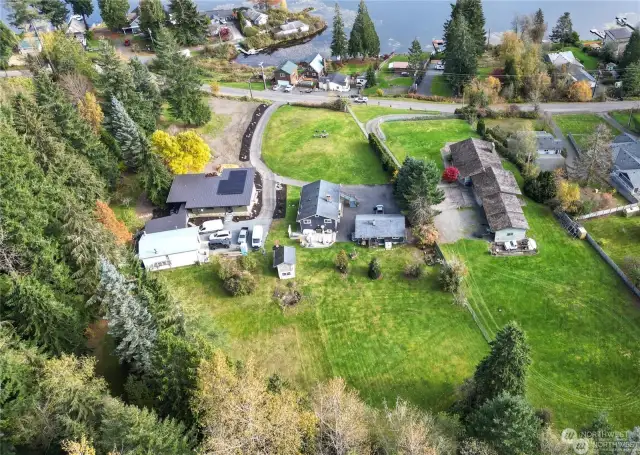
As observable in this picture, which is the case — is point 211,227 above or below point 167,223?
below

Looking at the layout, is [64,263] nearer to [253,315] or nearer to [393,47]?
[253,315]

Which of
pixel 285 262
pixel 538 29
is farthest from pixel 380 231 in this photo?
pixel 538 29

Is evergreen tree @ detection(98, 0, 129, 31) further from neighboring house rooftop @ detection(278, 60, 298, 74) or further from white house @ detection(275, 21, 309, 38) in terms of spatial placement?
neighboring house rooftop @ detection(278, 60, 298, 74)

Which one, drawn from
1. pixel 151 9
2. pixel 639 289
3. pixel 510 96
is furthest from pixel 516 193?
pixel 151 9

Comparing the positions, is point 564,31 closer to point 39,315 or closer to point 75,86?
point 75,86

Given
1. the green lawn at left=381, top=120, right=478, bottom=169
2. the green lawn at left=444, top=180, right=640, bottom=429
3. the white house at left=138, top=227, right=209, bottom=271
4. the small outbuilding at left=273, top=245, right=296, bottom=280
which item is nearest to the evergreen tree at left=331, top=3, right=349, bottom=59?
the green lawn at left=381, top=120, right=478, bottom=169

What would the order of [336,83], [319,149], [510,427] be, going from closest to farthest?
[510,427]
[319,149]
[336,83]

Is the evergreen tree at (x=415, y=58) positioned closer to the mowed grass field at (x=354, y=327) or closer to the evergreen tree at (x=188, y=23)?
the evergreen tree at (x=188, y=23)
